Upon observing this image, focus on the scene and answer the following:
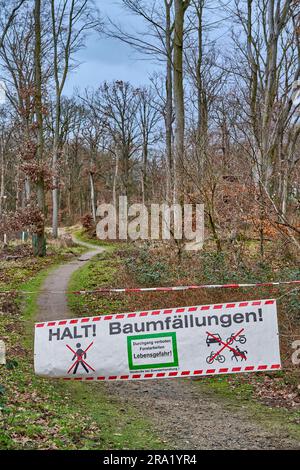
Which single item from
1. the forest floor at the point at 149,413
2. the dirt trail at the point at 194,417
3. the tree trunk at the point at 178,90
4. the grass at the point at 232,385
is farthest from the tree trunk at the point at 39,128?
the dirt trail at the point at 194,417

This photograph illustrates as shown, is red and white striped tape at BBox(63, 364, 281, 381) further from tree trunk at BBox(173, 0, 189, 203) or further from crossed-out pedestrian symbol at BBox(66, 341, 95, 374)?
tree trunk at BBox(173, 0, 189, 203)

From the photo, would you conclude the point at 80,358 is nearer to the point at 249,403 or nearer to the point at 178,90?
the point at 249,403

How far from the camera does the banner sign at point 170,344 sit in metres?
7.34

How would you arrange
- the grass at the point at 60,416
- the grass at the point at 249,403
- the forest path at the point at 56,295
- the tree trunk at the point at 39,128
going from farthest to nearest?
1. the tree trunk at the point at 39,128
2. the forest path at the point at 56,295
3. the grass at the point at 249,403
4. the grass at the point at 60,416

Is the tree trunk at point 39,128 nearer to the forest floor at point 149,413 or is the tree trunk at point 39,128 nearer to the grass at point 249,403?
the forest floor at point 149,413

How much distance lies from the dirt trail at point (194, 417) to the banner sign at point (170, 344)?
496 mm

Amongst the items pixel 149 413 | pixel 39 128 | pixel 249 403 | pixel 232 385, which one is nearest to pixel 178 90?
pixel 39 128

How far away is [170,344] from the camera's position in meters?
7.36

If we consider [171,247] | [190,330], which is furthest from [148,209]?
[190,330]

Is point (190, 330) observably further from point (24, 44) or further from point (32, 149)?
point (24, 44)

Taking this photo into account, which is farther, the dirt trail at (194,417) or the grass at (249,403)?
the grass at (249,403)

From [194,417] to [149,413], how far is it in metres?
0.66

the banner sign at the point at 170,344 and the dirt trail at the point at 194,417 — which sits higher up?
the banner sign at the point at 170,344

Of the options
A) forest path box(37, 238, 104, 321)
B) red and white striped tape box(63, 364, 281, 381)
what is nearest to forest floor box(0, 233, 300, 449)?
red and white striped tape box(63, 364, 281, 381)
